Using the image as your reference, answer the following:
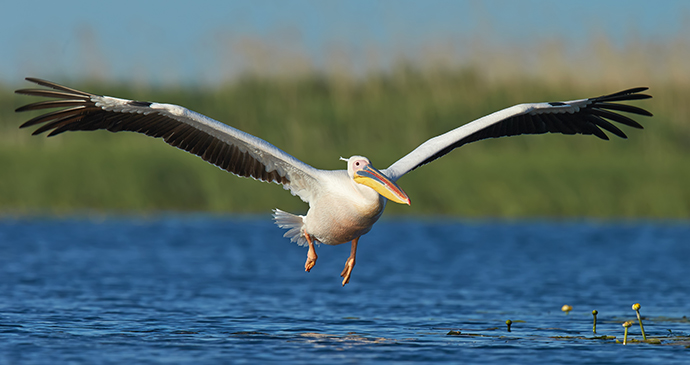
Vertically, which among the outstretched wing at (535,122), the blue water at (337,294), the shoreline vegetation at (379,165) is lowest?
the blue water at (337,294)

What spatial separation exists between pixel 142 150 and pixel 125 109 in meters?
13.8

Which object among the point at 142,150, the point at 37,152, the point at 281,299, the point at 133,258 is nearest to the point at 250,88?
the point at 142,150

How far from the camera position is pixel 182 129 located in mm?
10930

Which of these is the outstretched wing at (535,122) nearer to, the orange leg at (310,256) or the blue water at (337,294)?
the orange leg at (310,256)

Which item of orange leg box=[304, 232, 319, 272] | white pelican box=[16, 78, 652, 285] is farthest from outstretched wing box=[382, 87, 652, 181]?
orange leg box=[304, 232, 319, 272]

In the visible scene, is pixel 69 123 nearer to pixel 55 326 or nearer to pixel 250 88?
pixel 55 326

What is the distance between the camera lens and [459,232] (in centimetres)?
2514

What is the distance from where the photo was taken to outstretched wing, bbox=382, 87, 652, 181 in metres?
11.1

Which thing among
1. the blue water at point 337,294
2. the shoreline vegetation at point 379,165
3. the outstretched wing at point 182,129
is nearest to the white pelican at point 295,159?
the outstretched wing at point 182,129

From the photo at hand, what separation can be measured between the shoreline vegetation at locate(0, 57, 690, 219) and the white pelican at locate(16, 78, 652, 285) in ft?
38.5

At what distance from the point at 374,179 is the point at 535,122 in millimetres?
2936

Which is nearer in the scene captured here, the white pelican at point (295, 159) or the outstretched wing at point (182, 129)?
the white pelican at point (295, 159)

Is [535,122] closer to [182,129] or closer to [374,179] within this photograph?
[374,179]

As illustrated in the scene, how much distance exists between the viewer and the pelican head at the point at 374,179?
9766 millimetres
